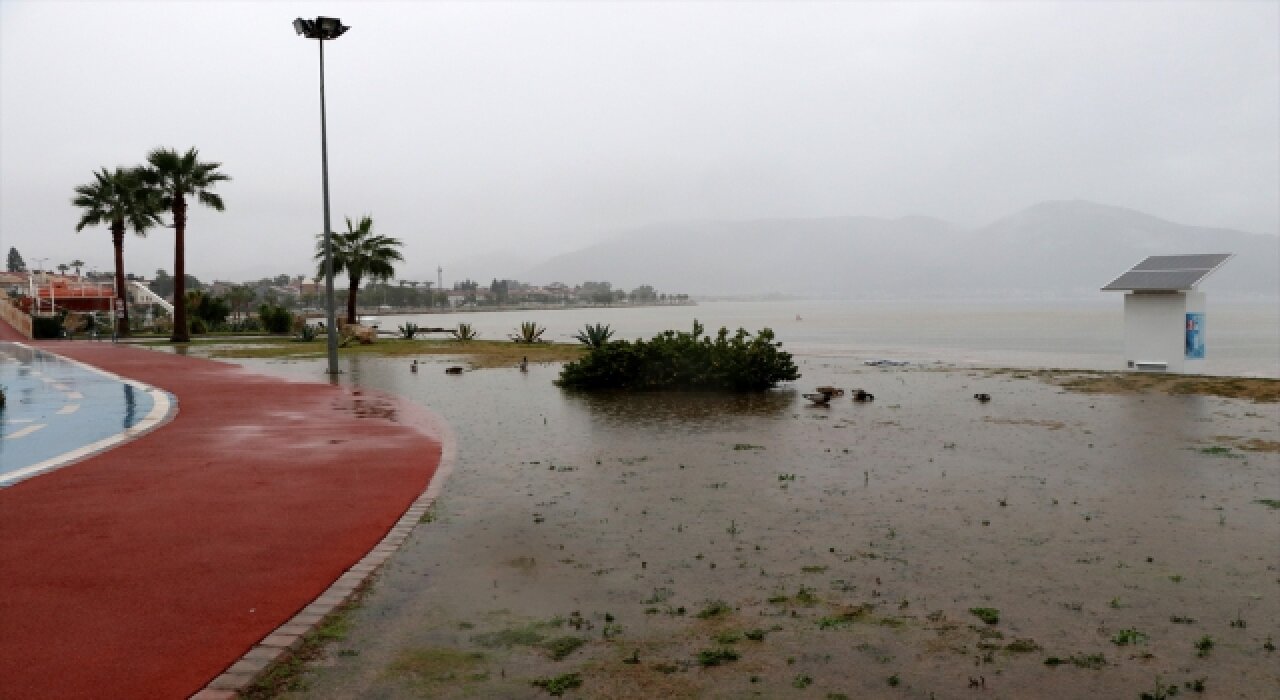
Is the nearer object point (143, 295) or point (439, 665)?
point (439, 665)

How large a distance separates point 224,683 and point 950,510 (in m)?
5.59

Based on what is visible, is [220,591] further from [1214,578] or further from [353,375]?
[353,375]

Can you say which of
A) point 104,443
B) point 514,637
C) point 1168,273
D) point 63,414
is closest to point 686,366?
point 104,443

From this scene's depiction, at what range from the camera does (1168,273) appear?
19.5 m

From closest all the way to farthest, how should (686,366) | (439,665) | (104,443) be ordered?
(439,665) → (104,443) → (686,366)

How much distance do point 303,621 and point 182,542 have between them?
7.10 feet

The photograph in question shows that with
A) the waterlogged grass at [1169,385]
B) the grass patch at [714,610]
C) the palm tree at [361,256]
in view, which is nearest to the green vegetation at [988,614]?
the grass patch at [714,610]

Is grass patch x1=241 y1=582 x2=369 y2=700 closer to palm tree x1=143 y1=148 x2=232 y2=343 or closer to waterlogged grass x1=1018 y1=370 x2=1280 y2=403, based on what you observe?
waterlogged grass x1=1018 y1=370 x2=1280 y2=403

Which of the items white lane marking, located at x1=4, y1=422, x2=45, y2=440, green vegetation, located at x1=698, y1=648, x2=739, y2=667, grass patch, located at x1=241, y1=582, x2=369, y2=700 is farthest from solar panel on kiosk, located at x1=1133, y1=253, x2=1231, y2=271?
white lane marking, located at x1=4, y1=422, x2=45, y2=440

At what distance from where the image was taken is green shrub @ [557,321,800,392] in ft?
56.6

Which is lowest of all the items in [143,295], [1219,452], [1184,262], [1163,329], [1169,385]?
[1219,452]

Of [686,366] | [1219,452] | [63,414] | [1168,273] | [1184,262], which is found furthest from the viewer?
[1184,262]

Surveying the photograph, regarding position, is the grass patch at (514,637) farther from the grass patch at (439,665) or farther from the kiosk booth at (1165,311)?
the kiosk booth at (1165,311)

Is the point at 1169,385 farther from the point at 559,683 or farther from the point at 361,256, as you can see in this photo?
the point at 361,256
